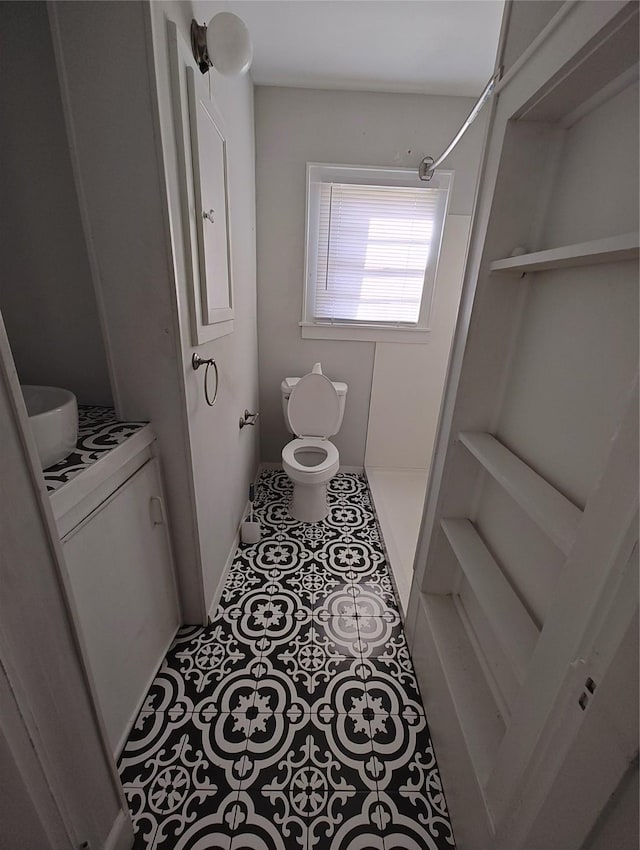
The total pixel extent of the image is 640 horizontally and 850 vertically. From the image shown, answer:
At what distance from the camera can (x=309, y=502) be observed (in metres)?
2.12

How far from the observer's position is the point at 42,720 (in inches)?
23.5

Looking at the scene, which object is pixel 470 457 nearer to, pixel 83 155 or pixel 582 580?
pixel 582 580

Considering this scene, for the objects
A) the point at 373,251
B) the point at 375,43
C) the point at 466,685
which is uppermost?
the point at 375,43

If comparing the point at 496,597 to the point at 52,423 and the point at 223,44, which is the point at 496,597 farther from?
the point at 223,44

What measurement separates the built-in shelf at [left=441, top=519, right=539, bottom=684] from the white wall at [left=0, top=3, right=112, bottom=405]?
53.2 inches

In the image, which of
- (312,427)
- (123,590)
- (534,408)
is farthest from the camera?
(312,427)

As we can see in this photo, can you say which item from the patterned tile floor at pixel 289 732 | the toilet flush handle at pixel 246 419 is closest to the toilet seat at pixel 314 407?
the toilet flush handle at pixel 246 419

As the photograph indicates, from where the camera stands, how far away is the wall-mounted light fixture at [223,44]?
96 cm

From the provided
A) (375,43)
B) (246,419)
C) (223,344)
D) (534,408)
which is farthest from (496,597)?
(375,43)

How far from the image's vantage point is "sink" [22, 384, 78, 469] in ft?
2.62

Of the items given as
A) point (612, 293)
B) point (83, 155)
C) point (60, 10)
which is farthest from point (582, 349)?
point (60, 10)

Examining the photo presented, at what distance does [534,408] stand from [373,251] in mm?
1697

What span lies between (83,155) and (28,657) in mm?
1154

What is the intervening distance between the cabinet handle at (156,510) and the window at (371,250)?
157 cm
